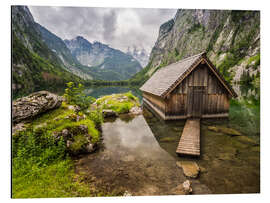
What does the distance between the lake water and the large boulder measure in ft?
10.4

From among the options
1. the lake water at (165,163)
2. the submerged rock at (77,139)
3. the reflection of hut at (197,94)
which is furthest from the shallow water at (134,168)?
the reflection of hut at (197,94)

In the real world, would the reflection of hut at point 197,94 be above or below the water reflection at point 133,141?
above

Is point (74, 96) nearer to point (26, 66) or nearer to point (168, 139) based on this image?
point (168, 139)

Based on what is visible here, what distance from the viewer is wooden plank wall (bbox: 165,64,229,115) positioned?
1113 cm

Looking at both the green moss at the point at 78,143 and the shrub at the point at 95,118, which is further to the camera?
the shrub at the point at 95,118

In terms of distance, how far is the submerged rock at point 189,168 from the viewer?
4891mm

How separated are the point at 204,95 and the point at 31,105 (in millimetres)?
12494

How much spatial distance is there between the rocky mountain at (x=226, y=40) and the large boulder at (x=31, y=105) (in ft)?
98.8

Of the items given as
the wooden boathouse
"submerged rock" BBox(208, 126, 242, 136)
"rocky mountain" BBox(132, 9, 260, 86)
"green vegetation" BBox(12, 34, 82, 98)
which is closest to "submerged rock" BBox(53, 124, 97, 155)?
the wooden boathouse

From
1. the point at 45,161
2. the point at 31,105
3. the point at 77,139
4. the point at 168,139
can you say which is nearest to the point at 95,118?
the point at 77,139

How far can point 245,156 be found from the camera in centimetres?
622

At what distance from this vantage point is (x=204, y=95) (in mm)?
11547

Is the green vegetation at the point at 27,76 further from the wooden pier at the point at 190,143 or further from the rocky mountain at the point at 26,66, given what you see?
the wooden pier at the point at 190,143
